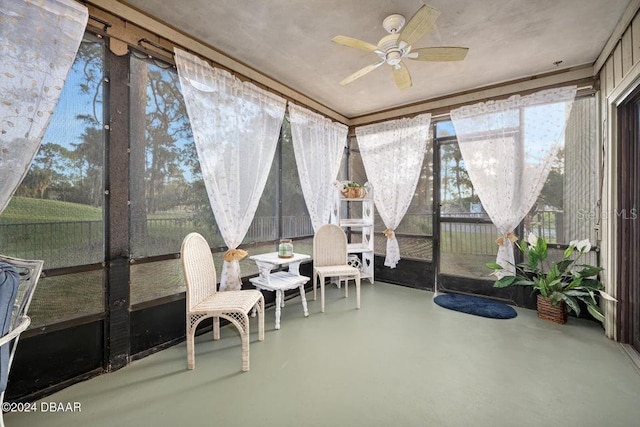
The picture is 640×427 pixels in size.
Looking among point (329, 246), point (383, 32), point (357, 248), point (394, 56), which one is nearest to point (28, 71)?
point (394, 56)

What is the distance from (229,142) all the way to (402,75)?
1691mm

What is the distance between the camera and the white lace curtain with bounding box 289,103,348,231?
12.0 ft

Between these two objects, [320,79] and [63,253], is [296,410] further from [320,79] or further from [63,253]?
[320,79]

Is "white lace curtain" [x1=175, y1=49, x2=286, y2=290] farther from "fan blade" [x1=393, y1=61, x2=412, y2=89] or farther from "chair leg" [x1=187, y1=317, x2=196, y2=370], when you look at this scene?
"fan blade" [x1=393, y1=61, x2=412, y2=89]

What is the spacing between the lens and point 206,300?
2.26 metres

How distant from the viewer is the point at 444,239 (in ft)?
13.0

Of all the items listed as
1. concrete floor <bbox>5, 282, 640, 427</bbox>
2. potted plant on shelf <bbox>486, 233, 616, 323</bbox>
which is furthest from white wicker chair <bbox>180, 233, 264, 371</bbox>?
potted plant on shelf <bbox>486, 233, 616, 323</bbox>

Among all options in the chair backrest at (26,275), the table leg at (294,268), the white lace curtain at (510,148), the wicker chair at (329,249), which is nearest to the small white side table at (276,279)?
the table leg at (294,268)

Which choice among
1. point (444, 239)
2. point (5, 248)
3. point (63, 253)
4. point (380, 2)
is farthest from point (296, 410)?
point (444, 239)

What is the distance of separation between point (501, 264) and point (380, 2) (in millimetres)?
3086

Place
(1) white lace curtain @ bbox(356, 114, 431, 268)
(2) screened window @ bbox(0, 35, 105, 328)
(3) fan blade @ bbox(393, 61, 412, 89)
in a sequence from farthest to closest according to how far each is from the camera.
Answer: (1) white lace curtain @ bbox(356, 114, 431, 268) < (3) fan blade @ bbox(393, 61, 412, 89) < (2) screened window @ bbox(0, 35, 105, 328)

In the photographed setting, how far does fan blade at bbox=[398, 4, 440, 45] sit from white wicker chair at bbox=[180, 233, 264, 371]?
2.17m

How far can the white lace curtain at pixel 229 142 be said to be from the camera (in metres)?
2.50

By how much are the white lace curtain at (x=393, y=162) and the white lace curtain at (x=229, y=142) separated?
1.92 meters
